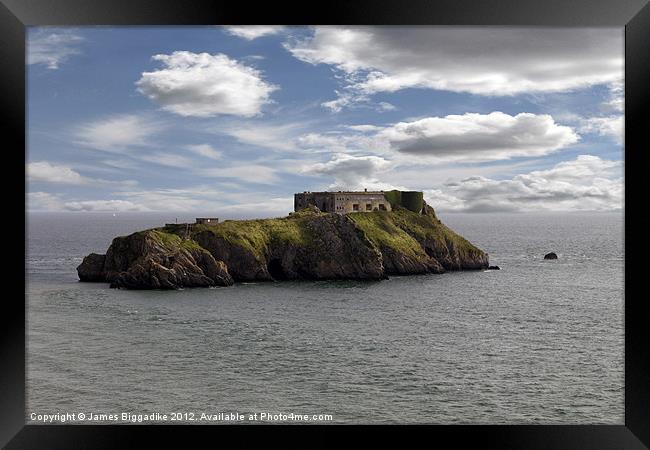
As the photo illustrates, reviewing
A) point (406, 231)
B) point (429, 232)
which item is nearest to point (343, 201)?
point (406, 231)

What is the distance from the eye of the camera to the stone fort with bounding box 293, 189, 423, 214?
63.8 m

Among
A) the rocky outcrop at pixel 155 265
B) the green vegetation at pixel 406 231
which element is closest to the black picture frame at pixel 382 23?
the rocky outcrop at pixel 155 265

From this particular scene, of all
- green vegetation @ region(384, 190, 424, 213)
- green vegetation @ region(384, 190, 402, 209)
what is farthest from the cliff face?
green vegetation @ region(384, 190, 402, 209)

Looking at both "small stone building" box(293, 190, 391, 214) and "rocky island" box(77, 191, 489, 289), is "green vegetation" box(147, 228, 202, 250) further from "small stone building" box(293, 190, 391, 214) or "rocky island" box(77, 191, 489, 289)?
"small stone building" box(293, 190, 391, 214)

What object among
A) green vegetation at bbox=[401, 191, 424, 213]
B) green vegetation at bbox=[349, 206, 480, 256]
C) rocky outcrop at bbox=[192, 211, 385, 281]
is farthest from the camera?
green vegetation at bbox=[401, 191, 424, 213]

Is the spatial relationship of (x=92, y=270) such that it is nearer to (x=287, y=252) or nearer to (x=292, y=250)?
(x=287, y=252)

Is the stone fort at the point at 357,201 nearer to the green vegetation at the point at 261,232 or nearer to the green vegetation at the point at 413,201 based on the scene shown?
the green vegetation at the point at 413,201

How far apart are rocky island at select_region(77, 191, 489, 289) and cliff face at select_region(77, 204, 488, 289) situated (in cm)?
8

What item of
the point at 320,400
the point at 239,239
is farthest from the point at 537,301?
the point at 320,400

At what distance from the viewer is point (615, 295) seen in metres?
45.3

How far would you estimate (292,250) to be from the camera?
52406 mm

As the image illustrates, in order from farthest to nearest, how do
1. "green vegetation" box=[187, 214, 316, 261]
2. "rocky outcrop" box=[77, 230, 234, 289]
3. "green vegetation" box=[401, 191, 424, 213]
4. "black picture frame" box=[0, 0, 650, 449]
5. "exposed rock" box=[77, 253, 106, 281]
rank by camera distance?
"green vegetation" box=[401, 191, 424, 213], "green vegetation" box=[187, 214, 316, 261], "exposed rock" box=[77, 253, 106, 281], "rocky outcrop" box=[77, 230, 234, 289], "black picture frame" box=[0, 0, 650, 449]

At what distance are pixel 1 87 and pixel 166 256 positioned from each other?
131ft

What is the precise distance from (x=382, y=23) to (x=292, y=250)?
1858 inches
